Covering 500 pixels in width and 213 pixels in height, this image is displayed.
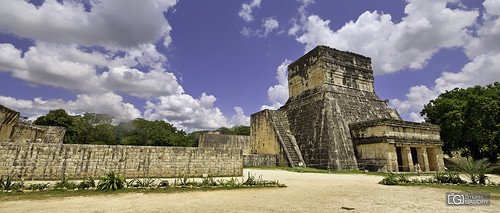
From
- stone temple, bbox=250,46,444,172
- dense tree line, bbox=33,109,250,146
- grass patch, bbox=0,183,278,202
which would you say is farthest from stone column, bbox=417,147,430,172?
dense tree line, bbox=33,109,250,146

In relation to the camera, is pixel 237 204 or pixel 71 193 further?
pixel 71 193

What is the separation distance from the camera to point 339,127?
15.4 m

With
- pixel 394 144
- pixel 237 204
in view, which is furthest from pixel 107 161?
pixel 394 144

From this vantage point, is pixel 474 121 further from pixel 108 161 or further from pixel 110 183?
pixel 108 161

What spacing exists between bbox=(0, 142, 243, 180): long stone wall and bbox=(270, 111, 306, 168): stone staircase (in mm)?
6237

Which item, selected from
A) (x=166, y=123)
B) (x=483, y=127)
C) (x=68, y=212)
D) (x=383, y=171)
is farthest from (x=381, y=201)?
(x=166, y=123)

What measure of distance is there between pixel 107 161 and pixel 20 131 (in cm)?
1241

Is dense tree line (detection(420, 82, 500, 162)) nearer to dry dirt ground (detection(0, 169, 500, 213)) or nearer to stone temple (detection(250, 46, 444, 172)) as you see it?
stone temple (detection(250, 46, 444, 172))

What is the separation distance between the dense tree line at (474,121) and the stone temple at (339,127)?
312cm

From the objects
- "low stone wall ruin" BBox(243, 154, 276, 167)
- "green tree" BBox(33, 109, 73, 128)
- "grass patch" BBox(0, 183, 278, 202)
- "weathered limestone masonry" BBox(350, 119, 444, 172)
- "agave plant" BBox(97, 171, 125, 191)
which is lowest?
"grass patch" BBox(0, 183, 278, 202)

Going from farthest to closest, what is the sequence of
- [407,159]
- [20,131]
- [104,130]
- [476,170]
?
[104,130], [20,131], [407,159], [476,170]

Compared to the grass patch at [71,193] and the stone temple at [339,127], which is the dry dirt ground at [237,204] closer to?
the grass patch at [71,193]

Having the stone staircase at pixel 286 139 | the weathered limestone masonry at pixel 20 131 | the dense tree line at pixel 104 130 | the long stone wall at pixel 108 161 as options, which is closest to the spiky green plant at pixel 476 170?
the stone staircase at pixel 286 139

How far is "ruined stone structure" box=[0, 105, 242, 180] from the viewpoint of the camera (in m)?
7.78
